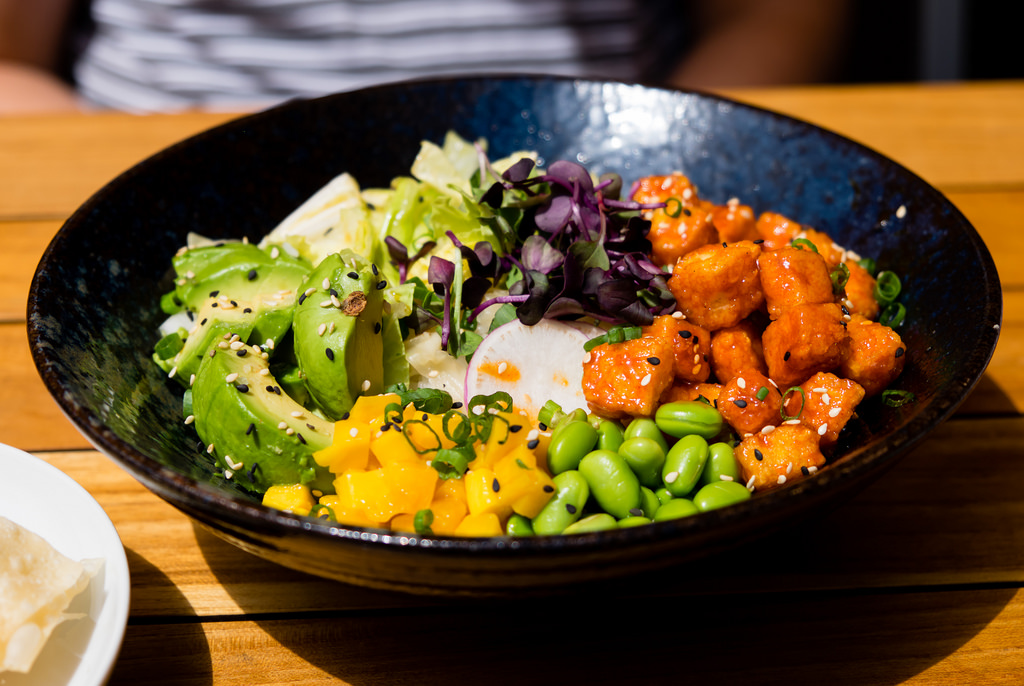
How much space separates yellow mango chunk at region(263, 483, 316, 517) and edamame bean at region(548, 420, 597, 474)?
1.46 feet

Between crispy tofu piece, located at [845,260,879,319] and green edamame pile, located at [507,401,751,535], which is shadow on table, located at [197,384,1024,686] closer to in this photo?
green edamame pile, located at [507,401,751,535]

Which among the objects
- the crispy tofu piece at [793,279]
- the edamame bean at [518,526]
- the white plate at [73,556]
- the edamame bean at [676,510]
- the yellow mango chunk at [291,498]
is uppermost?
the crispy tofu piece at [793,279]

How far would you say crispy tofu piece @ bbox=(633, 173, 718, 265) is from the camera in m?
1.92

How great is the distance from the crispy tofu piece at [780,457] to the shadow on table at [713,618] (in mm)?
119

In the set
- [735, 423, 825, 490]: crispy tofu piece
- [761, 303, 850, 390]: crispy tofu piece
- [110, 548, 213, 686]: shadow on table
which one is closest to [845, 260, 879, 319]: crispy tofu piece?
[761, 303, 850, 390]: crispy tofu piece

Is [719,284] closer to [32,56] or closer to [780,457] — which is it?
[780,457]

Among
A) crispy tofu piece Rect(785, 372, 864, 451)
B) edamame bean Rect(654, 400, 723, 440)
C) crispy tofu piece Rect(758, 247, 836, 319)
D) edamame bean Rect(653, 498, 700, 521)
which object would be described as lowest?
edamame bean Rect(653, 498, 700, 521)

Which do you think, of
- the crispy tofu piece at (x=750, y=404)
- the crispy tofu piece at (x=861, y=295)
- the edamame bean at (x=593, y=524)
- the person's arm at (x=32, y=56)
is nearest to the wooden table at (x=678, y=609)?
the edamame bean at (x=593, y=524)

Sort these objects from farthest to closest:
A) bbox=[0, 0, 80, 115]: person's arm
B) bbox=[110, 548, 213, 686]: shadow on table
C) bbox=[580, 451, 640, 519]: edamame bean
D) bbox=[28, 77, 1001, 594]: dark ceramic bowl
→ bbox=[0, 0, 80, 115]: person's arm, bbox=[580, 451, 640, 519]: edamame bean, bbox=[110, 548, 213, 686]: shadow on table, bbox=[28, 77, 1001, 594]: dark ceramic bowl

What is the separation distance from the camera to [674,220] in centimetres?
A: 193

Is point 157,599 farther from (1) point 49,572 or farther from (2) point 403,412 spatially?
(2) point 403,412

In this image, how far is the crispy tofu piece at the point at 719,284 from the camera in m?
1.69

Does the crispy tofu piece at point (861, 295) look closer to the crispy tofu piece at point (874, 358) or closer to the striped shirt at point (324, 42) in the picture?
the crispy tofu piece at point (874, 358)

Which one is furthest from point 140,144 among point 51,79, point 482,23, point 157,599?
point 157,599
